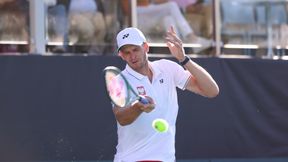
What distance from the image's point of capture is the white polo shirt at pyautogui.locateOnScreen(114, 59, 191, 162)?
4.96 metres

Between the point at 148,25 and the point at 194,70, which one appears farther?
the point at 148,25

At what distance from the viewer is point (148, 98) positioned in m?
4.75

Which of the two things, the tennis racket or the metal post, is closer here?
the tennis racket

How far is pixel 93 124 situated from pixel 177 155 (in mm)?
1099

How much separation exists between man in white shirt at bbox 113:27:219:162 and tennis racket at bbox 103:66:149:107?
0.17 ft

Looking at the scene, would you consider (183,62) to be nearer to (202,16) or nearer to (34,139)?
(34,139)

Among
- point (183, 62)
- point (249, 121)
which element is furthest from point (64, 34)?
point (183, 62)

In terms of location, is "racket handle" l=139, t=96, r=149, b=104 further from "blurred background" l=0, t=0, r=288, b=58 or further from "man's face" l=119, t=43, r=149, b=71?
"blurred background" l=0, t=0, r=288, b=58

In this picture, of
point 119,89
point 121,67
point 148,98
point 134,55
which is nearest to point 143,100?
point 148,98

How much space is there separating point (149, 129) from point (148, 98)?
30cm

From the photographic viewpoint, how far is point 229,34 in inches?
375

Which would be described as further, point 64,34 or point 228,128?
point 228,128

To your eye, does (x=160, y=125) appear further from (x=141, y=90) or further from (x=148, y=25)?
(x=148, y=25)

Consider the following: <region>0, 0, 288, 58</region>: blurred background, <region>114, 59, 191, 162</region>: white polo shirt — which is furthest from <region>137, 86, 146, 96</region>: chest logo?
<region>0, 0, 288, 58</region>: blurred background
